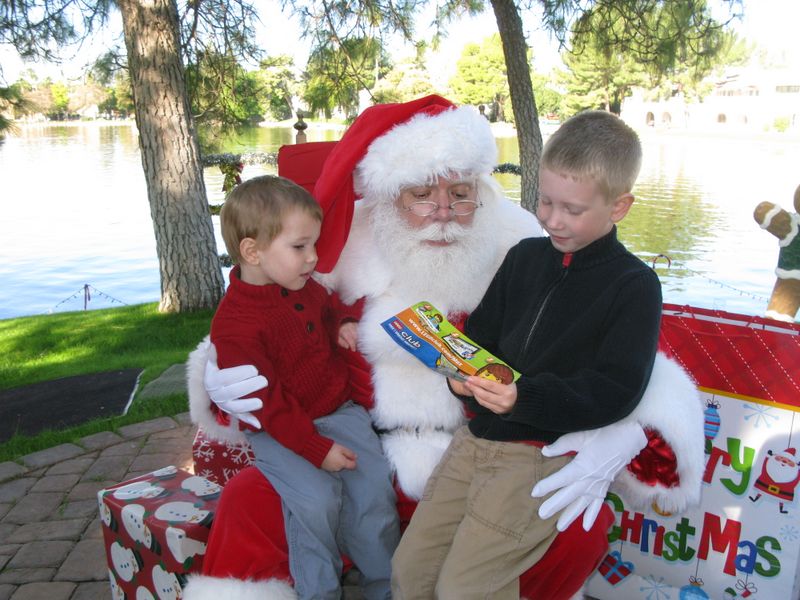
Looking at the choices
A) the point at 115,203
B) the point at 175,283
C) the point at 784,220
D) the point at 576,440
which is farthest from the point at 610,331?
the point at 115,203

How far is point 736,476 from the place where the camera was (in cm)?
200

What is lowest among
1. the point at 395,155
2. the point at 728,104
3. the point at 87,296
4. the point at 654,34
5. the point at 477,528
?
the point at 87,296

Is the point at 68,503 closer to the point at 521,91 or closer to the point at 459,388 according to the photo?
the point at 459,388

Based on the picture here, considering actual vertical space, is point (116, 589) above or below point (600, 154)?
below

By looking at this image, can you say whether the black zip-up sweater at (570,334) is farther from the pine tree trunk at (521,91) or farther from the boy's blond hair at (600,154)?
the pine tree trunk at (521,91)

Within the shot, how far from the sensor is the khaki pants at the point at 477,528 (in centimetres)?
169

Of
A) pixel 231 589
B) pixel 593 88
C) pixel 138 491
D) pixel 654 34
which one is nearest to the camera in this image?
pixel 231 589

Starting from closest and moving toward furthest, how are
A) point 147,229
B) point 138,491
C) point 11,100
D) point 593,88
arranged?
point 138,491, point 11,100, point 147,229, point 593,88

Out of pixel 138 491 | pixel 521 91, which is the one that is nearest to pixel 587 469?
pixel 138 491

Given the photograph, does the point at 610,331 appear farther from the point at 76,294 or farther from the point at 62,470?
the point at 76,294

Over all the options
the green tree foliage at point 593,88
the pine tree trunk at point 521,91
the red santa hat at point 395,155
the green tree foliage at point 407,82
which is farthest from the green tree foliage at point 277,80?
the green tree foliage at point 593,88

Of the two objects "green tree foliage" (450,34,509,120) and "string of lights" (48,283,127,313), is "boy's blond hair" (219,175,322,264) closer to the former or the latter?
"string of lights" (48,283,127,313)

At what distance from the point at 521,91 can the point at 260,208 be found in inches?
232

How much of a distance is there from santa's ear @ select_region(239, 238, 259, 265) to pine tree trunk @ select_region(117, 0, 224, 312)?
→ 4503 millimetres
